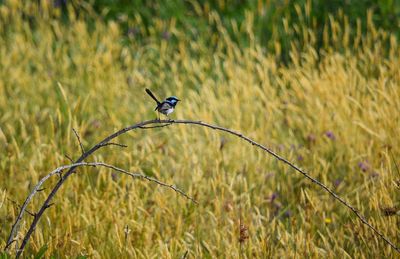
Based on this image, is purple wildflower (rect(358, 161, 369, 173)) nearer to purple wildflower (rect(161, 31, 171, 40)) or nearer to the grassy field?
the grassy field

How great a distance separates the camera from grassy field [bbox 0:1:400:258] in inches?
106

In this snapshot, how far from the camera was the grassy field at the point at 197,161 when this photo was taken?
2.69 m

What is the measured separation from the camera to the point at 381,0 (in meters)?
5.09

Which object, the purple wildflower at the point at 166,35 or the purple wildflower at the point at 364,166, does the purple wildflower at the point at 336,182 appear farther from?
the purple wildflower at the point at 166,35

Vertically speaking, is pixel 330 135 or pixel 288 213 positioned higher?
pixel 330 135

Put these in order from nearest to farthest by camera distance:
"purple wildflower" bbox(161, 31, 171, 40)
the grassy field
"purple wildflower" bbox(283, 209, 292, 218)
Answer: the grassy field, "purple wildflower" bbox(283, 209, 292, 218), "purple wildflower" bbox(161, 31, 171, 40)

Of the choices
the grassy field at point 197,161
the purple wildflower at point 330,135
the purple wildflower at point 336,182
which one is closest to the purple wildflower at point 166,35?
the grassy field at point 197,161

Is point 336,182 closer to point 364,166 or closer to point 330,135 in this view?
point 364,166

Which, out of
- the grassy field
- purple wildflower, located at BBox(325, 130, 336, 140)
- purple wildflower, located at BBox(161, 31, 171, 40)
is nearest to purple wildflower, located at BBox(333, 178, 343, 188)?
the grassy field

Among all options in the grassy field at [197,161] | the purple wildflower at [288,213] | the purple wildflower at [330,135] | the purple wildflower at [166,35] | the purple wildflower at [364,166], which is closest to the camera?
the grassy field at [197,161]

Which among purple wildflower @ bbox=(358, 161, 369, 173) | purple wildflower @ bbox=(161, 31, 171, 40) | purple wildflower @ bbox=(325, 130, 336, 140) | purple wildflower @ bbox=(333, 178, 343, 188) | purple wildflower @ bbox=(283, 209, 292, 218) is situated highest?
purple wildflower @ bbox=(161, 31, 171, 40)

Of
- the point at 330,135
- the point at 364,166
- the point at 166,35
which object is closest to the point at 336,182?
the point at 364,166

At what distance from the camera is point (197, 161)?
331 centimetres

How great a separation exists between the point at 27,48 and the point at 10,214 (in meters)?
2.23
